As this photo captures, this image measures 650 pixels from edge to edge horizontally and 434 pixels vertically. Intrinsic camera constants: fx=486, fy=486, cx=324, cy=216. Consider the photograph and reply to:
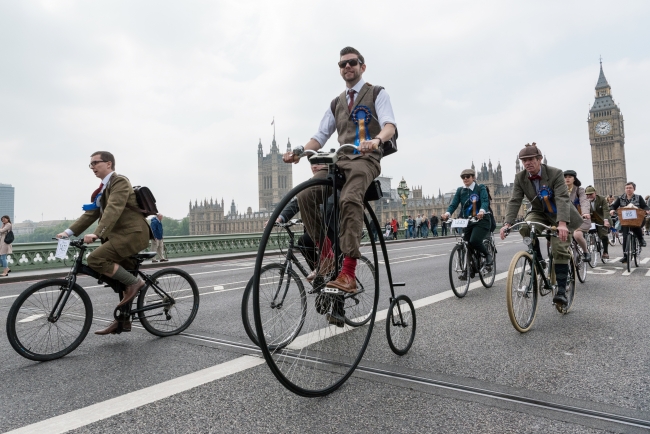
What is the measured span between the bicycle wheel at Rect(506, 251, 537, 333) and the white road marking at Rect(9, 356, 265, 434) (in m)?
2.41

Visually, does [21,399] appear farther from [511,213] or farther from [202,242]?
[202,242]

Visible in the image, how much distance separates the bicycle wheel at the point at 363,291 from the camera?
369 centimetres

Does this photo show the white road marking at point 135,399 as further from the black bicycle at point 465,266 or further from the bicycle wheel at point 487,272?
the bicycle wheel at point 487,272

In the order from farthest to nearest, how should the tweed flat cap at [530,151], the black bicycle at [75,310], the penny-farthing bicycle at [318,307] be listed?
the tweed flat cap at [530,151], the black bicycle at [75,310], the penny-farthing bicycle at [318,307]

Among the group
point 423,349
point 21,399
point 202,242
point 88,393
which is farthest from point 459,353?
point 202,242

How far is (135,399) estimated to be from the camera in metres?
2.93

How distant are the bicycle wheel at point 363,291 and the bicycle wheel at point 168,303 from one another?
6.08 feet

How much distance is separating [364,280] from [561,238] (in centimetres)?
254

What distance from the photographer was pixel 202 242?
2117 centimetres

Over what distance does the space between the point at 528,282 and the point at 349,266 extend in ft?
8.24

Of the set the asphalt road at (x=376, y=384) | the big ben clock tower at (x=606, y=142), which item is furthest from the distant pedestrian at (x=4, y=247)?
the big ben clock tower at (x=606, y=142)

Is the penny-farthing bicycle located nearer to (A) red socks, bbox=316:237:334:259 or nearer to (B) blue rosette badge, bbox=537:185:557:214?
(A) red socks, bbox=316:237:334:259

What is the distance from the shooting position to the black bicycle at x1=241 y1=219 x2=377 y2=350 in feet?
11.3

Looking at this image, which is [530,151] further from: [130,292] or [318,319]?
[130,292]
